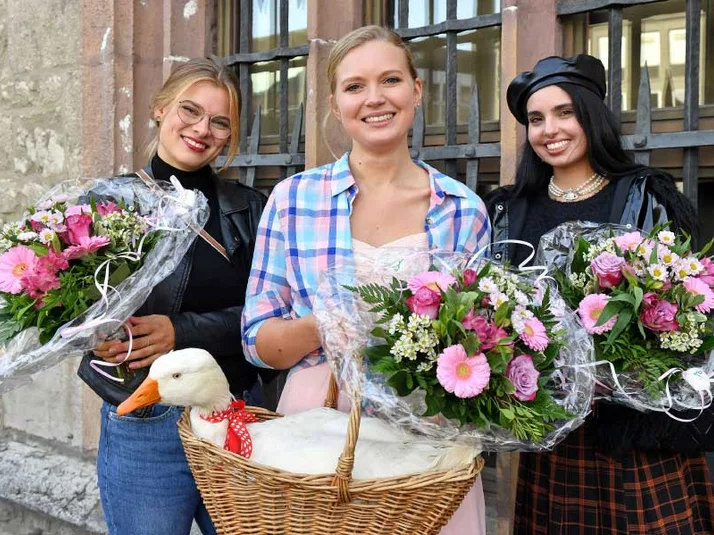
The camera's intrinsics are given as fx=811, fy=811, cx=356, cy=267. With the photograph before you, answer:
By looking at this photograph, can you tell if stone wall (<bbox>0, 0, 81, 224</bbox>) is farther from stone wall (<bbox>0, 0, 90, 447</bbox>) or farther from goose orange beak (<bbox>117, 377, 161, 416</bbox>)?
goose orange beak (<bbox>117, 377, 161, 416</bbox>)

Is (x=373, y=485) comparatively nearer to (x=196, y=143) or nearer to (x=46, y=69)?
(x=196, y=143)

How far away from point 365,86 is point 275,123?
1.90 m

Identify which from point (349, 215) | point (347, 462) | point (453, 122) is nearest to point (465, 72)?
point (453, 122)

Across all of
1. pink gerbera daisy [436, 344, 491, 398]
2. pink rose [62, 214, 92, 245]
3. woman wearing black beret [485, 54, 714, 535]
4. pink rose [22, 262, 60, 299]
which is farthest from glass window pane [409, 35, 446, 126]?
pink gerbera daisy [436, 344, 491, 398]

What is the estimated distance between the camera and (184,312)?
2.21m

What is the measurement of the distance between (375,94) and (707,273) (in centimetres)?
84

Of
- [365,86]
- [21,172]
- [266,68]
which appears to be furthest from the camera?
[21,172]

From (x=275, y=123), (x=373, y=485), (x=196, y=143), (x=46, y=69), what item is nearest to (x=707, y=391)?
(x=373, y=485)

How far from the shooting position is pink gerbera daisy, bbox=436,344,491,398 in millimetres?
1336

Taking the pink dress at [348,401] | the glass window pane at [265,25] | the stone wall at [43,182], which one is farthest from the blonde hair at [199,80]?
the stone wall at [43,182]

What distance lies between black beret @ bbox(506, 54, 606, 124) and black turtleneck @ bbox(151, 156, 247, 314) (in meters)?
0.94

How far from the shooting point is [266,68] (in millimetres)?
3750

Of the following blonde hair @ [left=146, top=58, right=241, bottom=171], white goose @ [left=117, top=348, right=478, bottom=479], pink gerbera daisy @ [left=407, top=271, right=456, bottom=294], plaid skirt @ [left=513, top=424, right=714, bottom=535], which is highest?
blonde hair @ [left=146, top=58, right=241, bottom=171]

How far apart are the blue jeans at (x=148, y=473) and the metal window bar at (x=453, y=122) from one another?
1.43 meters
